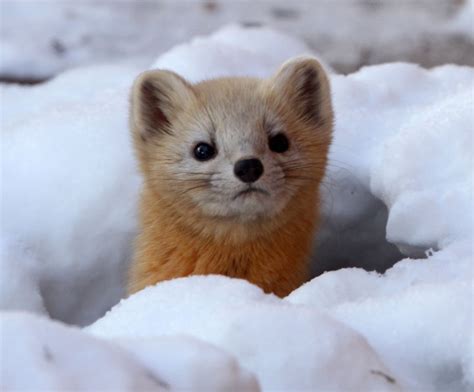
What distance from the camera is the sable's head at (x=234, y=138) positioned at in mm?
2168

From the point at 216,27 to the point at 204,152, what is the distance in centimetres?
239

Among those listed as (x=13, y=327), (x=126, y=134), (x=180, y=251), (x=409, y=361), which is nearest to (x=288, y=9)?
(x=126, y=134)

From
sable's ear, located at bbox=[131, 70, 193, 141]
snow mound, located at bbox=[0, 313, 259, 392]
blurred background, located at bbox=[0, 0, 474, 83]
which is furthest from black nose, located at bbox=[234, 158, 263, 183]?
blurred background, located at bbox=[0, 0, 474, 83]

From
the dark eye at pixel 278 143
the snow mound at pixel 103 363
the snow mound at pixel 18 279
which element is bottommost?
the snow mound at pixel 18 279

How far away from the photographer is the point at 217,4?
4719mm

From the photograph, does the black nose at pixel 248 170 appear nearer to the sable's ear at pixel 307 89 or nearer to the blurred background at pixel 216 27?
the sable's ear at pixel 307 89

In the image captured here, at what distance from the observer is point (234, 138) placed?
2.20 meters

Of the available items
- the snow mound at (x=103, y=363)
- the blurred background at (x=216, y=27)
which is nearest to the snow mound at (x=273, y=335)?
the snow mound at (x=103, y=363)

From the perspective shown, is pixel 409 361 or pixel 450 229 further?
pixel 450 229

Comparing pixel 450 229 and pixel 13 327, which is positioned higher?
pixel 13 327

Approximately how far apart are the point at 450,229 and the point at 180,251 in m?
0.66

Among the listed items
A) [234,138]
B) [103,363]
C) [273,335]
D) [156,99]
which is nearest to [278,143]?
[234,138]

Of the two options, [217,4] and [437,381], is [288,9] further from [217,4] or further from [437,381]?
[437,381]

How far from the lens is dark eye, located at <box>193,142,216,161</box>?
2244 mm
